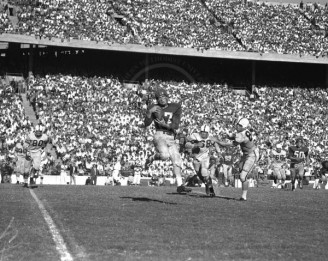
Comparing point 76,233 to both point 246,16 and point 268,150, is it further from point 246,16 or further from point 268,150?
point 246,16

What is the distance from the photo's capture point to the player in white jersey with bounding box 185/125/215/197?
17.0 metres

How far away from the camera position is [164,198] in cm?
1557

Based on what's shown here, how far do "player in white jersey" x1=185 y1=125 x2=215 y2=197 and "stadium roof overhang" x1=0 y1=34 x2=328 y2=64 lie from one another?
23.9 m

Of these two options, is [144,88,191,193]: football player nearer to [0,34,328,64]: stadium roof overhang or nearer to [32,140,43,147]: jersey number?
[32,140,43,147]: jersey number

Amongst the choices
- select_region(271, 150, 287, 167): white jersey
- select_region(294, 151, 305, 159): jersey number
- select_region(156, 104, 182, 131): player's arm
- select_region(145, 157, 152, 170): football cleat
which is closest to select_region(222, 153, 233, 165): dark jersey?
select_region(271, 150, 287, 167): white jersey

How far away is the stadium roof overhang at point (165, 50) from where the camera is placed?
39531 mm

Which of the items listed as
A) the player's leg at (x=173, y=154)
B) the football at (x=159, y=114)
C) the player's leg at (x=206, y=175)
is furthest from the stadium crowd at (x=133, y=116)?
the football at (x=159, y=114)

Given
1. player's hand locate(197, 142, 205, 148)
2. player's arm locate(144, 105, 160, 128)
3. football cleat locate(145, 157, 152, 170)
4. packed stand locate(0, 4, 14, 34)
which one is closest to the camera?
player's arm locate(144, 105, 160, 128)

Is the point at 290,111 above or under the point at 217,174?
above

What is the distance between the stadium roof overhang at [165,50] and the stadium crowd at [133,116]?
187 cm

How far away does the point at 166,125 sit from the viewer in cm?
1425

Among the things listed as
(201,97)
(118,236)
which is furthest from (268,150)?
(118,236)

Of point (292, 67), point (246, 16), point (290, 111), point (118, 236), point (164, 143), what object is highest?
point (246, 16)

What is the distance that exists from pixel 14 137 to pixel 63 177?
396 cm
